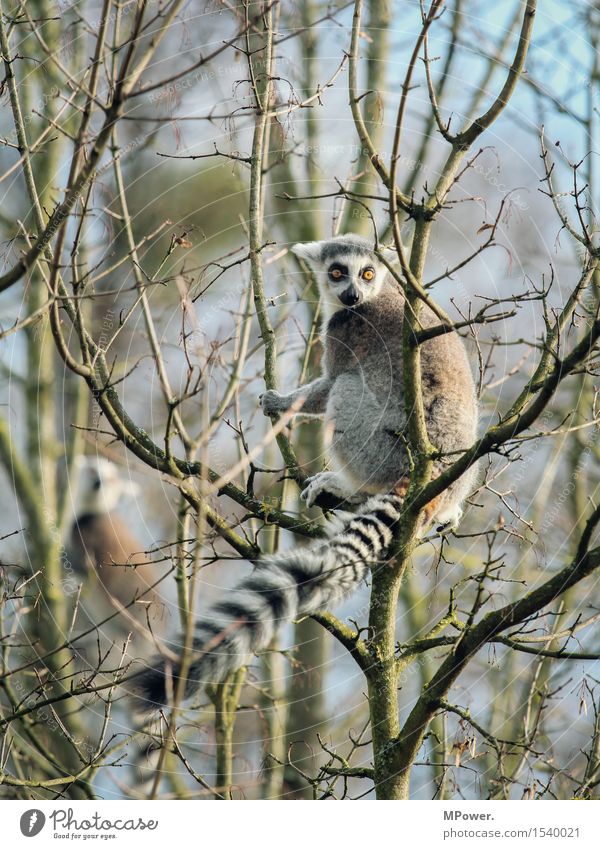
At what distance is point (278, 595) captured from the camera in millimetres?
3154

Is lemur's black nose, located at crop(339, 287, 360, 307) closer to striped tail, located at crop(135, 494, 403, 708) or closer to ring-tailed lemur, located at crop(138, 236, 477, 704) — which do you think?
ring-tailed lemur, located at crop(138, 236, 477, 704)

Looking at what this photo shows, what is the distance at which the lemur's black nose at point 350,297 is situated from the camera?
4.85 m

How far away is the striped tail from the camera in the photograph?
8.96 feet

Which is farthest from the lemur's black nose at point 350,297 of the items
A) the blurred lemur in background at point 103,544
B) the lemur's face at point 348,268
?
the blurred lemur in background at point 103,544

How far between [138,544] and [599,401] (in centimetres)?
330

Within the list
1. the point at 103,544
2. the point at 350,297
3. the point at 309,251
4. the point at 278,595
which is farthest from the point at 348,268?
the point at 103,544

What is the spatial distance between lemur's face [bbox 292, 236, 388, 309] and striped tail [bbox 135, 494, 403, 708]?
149 cm

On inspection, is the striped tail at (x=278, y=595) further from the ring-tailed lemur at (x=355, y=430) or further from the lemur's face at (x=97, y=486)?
the lemur's face at (x=97, y=486)

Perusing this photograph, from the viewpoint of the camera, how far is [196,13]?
4.36 meters

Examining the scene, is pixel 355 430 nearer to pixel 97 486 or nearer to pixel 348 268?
pixel 348 268

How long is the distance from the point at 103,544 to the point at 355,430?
3.15 m
